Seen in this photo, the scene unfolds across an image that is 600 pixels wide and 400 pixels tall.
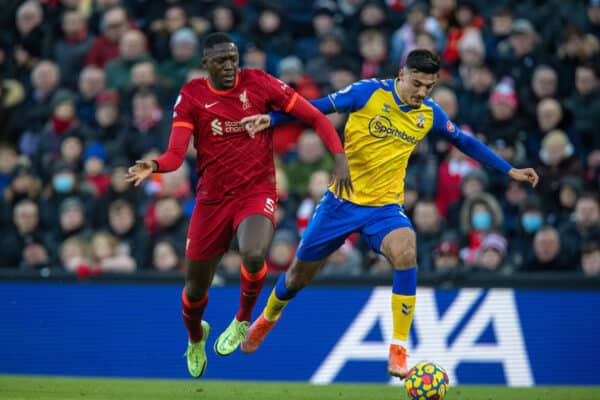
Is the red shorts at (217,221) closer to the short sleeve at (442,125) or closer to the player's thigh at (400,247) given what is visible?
the player's thigh at (400,247)

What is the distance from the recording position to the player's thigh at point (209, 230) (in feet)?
33.0

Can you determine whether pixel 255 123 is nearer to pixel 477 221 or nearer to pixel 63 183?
pixel 477 221

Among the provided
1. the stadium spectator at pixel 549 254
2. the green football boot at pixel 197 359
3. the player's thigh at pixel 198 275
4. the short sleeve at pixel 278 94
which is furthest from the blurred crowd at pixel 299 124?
the short sleeve at pixel 278 94

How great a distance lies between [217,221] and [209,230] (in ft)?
0.36

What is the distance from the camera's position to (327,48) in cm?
1555

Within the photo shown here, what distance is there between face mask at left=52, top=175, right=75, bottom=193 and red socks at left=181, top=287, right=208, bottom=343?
16.1ft

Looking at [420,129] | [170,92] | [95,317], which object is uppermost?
[420,129]

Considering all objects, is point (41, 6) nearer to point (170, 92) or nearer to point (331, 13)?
point (170, 92)

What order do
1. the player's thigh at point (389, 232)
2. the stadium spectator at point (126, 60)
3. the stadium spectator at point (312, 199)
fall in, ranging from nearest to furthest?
the player's thigh at point (389, 232)
the stadium spectator at point (312, 199)
the stadium spectator at point (126, 60)

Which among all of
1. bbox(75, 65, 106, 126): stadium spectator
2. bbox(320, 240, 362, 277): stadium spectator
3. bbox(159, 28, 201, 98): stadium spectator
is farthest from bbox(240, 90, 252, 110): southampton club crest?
bbox(75, 65, 106, 126): stadium spectator

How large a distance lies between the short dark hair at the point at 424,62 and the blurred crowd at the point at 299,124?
3.65 metres

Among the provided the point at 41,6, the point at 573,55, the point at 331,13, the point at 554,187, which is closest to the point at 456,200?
the point at 554,187

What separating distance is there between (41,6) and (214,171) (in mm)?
8721

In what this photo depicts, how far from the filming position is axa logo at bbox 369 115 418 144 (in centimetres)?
1012
